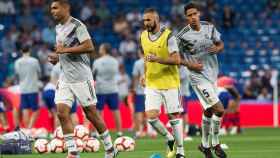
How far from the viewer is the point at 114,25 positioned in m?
38.1

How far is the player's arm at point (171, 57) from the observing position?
1605cm

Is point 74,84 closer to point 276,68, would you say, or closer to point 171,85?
point 171,85

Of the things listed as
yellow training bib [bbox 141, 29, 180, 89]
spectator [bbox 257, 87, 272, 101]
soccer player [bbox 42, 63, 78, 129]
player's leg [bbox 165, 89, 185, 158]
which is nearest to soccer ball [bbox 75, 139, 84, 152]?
yellow training bib [bbox 141, 29, 180, 89]

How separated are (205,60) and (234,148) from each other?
11.6 feet

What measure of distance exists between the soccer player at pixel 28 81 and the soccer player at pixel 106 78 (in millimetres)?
1708

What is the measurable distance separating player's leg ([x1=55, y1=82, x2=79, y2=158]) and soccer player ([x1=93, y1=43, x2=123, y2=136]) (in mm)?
9773

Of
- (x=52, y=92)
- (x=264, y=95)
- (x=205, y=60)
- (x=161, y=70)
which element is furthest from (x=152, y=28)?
(x=264, y=95)

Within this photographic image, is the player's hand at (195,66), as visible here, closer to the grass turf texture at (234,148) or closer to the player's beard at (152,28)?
the player's beard at (152,28)

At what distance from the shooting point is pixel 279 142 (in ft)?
73.8

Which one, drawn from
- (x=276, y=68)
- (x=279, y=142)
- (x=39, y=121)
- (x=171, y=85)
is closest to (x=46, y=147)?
(x=171, y=85)

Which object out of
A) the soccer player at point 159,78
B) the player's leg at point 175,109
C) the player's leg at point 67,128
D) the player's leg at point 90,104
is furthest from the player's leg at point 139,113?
the player's leg at point 67,128

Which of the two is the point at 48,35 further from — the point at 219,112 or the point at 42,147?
the point at 219,112

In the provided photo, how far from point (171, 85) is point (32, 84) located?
985cm

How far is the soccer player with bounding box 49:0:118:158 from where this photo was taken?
15.3m
